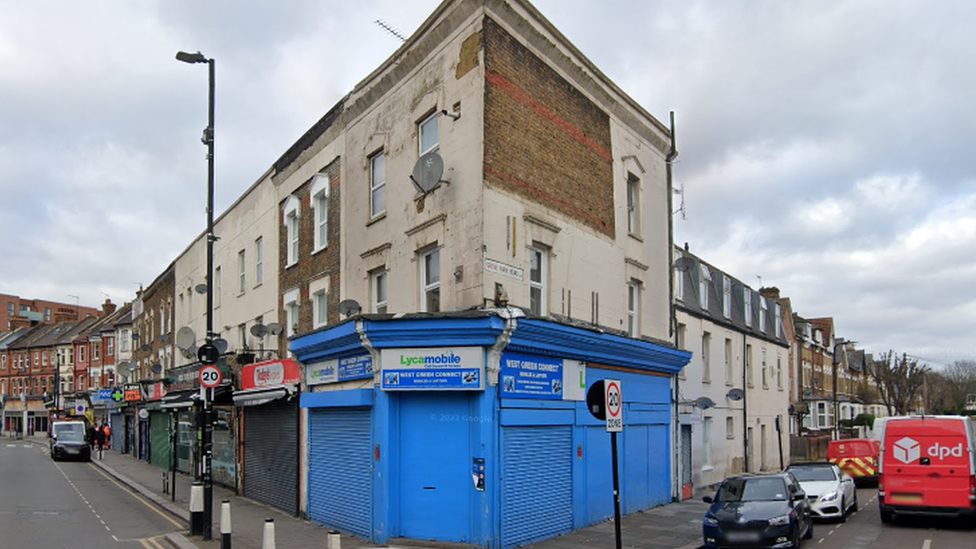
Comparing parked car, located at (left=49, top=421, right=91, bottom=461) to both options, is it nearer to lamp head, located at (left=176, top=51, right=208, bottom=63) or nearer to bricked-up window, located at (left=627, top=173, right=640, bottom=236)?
lamp head, located at (left=176, top=51, right=208, bottom=63)

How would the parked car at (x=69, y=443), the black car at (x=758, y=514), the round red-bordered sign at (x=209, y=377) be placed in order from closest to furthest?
the black car at (x=758, y=514) → the round red-bordered sign at (x=209, y=377) → the parked car at (x=69, y=443)

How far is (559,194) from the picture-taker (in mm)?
16125

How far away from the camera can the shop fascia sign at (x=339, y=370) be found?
14.5 m

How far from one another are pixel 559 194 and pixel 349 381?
5.92 m

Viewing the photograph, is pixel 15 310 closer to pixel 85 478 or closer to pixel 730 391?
pixel 85 478

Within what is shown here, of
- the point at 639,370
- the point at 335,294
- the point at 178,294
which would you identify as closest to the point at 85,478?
the point at 178,294

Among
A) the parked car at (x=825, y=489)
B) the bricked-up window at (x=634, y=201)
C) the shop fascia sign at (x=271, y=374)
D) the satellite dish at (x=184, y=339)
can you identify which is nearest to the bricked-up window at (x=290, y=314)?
the shop fascia sign at (x=271, y=374)

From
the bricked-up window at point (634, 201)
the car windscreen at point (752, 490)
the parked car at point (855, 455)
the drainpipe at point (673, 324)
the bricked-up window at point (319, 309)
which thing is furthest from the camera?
the parked car at point (855, 455)

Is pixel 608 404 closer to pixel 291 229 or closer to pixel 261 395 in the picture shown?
pixel 261 395

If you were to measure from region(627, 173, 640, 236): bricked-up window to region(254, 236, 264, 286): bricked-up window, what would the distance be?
1152 centimetres

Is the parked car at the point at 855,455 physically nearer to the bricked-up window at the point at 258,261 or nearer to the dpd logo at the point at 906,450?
the dpd logo at the point at 906,450

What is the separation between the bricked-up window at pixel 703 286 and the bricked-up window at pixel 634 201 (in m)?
7.45

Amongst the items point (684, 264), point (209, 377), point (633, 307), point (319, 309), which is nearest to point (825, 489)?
point (633, 307)

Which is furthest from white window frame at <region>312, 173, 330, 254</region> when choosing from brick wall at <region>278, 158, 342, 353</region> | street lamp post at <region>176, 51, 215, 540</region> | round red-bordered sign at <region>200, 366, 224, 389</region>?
round red-bordered sign at <region>200, 366, 224, 389</region>
